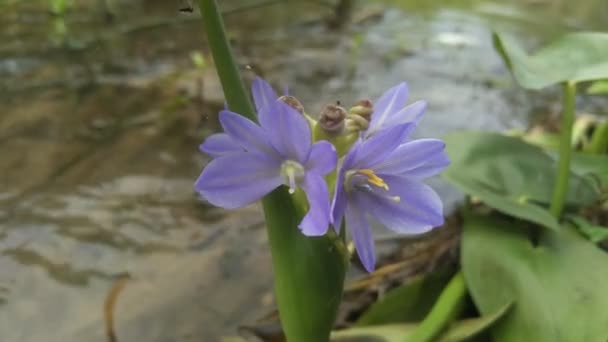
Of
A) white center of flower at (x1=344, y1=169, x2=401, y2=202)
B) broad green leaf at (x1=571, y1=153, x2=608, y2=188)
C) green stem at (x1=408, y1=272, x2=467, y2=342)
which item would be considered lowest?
green stem at (x1=408, y1=272, x2=467, y2=342)

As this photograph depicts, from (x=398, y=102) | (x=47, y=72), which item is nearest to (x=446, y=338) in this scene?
(x=398, y=102)

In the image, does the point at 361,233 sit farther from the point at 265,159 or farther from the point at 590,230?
the point at 590,230

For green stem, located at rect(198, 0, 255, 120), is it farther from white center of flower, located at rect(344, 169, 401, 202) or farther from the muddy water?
the muddy water

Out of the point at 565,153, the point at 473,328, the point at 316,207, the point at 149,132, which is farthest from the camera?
the point at 149,132

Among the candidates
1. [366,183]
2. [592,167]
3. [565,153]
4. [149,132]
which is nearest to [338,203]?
[366,183]

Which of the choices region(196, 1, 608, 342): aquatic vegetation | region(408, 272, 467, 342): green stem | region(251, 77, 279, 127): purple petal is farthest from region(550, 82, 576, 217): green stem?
region(251, 77, 279, 127): purple petal

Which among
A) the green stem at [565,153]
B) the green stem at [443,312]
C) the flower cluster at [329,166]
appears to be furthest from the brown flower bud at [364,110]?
the green stem at [565,153]

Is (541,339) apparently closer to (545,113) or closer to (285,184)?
(285,184)
